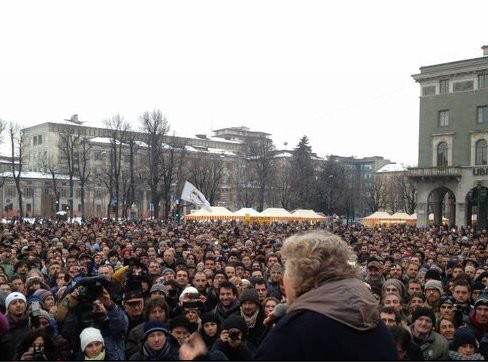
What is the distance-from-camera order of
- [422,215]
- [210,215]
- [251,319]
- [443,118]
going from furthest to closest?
[443,118]
[422,215]
[210,215]
[251,319]

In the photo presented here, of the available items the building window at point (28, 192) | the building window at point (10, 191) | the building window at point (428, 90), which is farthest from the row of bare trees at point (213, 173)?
the building window at point (428, 90)

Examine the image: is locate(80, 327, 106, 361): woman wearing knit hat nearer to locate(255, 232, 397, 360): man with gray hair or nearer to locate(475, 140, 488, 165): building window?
locate(255, 232, 397, 360): man with gray hair

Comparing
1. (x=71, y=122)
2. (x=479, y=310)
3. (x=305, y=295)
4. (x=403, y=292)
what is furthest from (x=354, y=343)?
(x=71, y=122)

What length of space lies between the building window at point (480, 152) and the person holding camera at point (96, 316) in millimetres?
54328

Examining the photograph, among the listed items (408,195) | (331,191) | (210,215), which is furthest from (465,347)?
(408,195)

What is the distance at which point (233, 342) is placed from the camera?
240 inches

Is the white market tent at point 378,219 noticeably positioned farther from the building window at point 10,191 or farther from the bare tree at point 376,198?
the building window at point 10,191

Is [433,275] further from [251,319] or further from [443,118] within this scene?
[443,118]

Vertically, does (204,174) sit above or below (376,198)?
above

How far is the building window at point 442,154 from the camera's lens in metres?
57.3

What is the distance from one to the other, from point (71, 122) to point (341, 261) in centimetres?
11428

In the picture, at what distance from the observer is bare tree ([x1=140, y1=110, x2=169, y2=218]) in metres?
60.6

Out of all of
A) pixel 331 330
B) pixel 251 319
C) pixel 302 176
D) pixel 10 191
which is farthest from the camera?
pixel 10 191

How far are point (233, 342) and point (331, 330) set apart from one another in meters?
4.02
